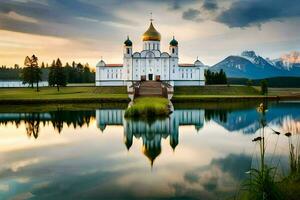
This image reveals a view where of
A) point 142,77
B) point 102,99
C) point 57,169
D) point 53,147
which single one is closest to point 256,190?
point 57,169

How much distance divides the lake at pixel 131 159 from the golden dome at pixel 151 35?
49.2 meters

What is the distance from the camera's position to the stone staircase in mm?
56969

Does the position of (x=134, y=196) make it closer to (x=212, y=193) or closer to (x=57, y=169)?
(x=212, y=193)

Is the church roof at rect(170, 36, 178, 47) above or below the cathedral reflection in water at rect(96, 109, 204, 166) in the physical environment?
above

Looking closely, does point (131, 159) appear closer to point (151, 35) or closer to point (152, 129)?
point (152, 129)

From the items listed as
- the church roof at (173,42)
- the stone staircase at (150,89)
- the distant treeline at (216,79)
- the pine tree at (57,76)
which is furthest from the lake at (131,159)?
the distant treeline at (216,79)

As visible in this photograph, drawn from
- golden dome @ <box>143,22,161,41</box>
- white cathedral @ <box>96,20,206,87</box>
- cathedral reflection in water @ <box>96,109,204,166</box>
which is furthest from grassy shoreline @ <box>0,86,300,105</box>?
cathedral reflection in water @ <box>96,109,204,166</box>

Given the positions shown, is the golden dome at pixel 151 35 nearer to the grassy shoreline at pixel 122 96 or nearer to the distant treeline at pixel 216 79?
the grassy shoreline at pixel 122 96

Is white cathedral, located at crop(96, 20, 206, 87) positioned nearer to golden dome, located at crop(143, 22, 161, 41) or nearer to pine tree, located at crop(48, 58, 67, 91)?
golden dome, located at crop(143, 22, 161, 41)

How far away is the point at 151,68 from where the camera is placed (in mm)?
77375

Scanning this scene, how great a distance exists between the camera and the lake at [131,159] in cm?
1174

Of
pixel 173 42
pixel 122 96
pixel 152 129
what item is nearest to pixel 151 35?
pixel 173 42

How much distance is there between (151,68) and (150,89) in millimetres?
16850

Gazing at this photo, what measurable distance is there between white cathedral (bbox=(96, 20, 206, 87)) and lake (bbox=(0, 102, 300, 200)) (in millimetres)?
47345
